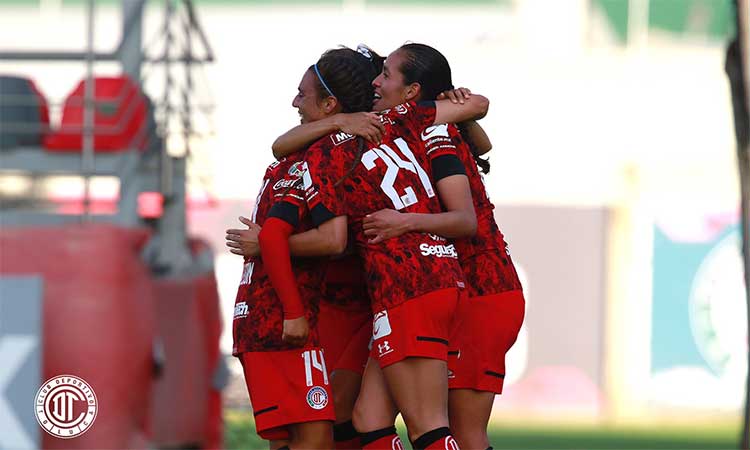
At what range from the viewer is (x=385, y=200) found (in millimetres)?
5281

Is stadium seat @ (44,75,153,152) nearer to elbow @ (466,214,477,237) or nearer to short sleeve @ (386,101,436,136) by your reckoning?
short sleeve @ (386,101,436,136)

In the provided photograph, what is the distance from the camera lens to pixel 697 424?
57.2ft

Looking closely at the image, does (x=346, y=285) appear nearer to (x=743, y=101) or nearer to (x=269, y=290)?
(x=269, y=290)

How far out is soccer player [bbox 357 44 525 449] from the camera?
18.2ft

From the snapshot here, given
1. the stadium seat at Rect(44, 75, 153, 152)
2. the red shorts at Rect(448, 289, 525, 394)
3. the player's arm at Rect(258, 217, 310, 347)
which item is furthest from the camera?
the stadium seat at Rect(44, 75, 153, 152)

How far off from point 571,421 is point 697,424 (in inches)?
62.5

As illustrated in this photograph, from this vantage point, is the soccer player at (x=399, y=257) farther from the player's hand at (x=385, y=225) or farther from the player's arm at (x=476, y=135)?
the player's arm at (x=476, y=135)

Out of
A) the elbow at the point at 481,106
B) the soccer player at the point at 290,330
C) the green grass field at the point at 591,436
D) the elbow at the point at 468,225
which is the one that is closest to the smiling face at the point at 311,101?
the soccer player at the point at 290,330

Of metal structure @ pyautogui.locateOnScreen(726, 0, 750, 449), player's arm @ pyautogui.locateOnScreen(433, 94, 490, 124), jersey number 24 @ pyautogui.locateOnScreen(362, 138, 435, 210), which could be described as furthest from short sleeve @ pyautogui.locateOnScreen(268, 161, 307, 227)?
metal structure @ pyautogui.locateOnScreen(726, 0, 750, 449)

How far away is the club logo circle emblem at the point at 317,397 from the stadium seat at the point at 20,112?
511 cm

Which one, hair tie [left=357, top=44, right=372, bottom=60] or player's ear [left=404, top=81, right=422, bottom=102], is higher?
hair tie [left=357, top=44, right=372, bottom=60]

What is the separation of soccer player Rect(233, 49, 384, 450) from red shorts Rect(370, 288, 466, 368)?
0.29 meters

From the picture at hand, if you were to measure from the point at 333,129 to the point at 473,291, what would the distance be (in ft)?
3.03

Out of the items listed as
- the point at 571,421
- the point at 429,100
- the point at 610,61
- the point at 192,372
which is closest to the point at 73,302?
the point at 192,372
